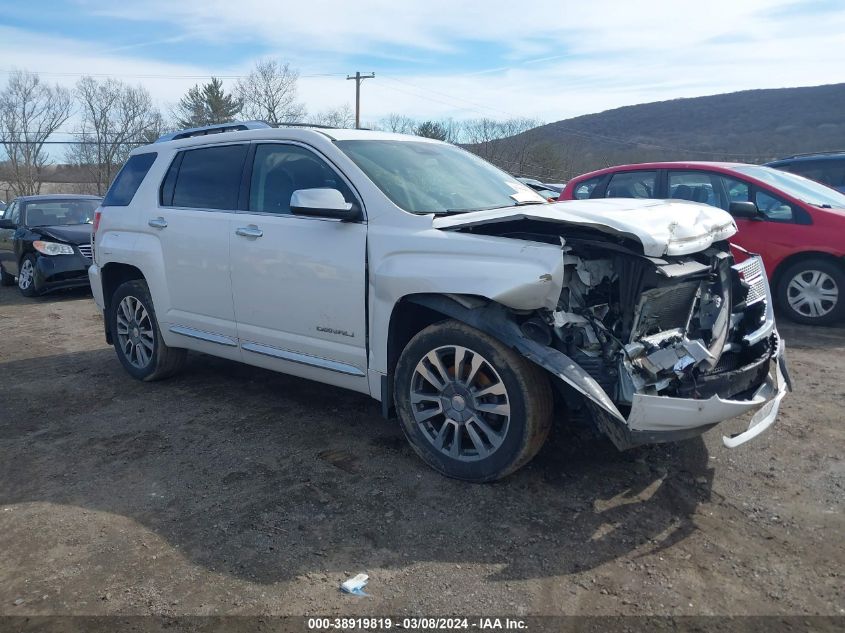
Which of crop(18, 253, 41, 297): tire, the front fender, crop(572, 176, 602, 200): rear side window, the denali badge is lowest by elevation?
crop(18, 253, 41, 297): tire

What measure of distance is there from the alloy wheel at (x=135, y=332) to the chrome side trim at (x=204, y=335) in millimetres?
476

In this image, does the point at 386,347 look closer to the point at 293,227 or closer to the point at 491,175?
the point at 293,227

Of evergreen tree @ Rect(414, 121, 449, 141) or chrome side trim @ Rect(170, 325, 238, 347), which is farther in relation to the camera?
evergreen tree @ Rect(414, 121, 449, 141)

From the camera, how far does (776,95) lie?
88062 millimetres

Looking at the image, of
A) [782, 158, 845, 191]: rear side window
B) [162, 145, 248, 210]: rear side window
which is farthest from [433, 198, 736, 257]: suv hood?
[782, 158, 845, 191]: rear side window

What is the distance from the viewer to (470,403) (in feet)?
11.9

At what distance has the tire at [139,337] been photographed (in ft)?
18.3

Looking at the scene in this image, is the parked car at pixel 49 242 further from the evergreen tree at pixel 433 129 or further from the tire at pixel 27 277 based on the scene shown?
the evergreen tree at pixel 433 129

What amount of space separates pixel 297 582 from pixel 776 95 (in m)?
Result: 101

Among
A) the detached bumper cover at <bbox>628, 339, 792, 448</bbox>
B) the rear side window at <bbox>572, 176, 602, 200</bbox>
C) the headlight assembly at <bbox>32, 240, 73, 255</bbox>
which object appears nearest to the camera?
the detached bumper cover at <bbox>628, 339, 792, 448</bbox>

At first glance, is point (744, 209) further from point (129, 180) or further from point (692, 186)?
point (129, 180)

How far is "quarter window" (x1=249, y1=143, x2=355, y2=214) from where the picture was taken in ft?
14.3

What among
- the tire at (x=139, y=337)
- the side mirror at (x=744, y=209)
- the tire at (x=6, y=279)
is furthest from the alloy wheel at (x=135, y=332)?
the tire at (x=6, y=279)

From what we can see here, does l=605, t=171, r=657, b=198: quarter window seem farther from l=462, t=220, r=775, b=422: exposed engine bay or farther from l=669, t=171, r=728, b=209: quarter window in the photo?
l=462, t=220, r=775, b=422: exposed engine bay
